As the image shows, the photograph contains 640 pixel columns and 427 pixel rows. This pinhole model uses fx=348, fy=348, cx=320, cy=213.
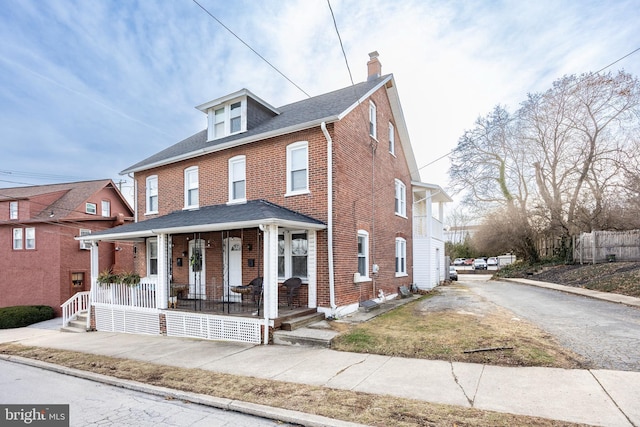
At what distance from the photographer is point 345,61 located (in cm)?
907

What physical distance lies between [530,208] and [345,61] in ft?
85.9

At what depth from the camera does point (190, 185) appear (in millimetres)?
13992

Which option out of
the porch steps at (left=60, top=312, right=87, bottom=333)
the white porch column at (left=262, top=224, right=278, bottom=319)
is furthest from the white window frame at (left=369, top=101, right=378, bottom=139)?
the porch steps at (left=60, top=312, right=87, bottom=333)

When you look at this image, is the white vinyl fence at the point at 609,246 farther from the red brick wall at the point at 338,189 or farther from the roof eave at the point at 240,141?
the roof eave at the point at 240,141

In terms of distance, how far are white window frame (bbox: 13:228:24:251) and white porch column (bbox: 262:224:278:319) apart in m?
23.5

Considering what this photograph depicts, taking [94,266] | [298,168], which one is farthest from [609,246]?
[94,266]

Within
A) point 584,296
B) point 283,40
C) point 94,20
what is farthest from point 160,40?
point 584,296

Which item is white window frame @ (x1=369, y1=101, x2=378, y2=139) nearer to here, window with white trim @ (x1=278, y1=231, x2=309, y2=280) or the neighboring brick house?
window with white trim @ (x1=278, y1=231, x2=309, y2=280)

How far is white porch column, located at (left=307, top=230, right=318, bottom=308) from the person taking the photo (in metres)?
10.2

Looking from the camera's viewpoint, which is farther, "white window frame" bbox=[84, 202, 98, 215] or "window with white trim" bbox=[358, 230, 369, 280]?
"white window frame" bbox=[84, 202, 98, 215]

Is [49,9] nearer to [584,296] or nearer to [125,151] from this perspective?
[584,296]

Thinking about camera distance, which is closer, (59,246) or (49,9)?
(49,9)

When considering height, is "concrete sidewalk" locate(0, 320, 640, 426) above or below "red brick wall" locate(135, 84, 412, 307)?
below

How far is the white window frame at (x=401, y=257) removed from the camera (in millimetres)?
15898
